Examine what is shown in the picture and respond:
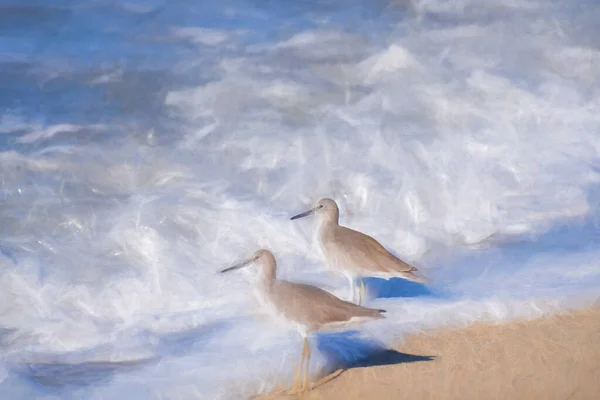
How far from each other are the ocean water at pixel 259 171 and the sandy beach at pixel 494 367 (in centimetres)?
6

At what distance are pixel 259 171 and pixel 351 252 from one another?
37 centimetres

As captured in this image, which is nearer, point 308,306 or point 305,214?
point 308,306

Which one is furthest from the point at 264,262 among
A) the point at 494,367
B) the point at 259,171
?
the point at 494,367

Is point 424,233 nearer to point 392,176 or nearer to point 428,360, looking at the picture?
point 392,176

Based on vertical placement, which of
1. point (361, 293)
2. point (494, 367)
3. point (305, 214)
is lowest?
point (494, 367)

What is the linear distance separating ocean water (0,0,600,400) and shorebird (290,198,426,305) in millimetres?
28

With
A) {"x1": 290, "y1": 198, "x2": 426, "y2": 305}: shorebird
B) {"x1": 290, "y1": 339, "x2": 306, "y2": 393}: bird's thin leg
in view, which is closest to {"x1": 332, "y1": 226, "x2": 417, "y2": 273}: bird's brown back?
{"x1": 290, "y1": 198, "x2": 426, "y2": 305}: shorebird

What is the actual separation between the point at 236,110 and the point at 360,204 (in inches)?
18.4

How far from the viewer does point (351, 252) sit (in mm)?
2234

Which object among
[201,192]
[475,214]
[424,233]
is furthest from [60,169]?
[475,214]

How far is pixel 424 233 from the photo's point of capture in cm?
232

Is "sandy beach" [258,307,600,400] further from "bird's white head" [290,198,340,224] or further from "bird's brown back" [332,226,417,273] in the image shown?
"bird's white head" [290,198,340,224]

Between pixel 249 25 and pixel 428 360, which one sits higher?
pixel 249 25

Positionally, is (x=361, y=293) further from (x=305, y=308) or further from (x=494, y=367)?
(x=494, y=367)
